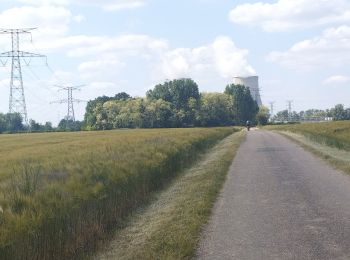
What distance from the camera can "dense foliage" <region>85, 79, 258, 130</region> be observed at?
14112cm

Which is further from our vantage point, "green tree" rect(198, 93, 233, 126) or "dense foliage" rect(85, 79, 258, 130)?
"green tree" rect(198, 93, 233, 126)

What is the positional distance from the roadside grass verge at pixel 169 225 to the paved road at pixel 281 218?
309mm

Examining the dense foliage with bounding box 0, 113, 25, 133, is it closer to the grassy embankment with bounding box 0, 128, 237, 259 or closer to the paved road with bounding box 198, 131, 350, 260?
the paved road with bounding box 198, 131, 350, 260

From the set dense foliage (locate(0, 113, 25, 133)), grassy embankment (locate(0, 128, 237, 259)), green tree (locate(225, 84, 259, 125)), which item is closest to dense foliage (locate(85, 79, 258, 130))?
green tree (locate(225, 84, 259, 125))

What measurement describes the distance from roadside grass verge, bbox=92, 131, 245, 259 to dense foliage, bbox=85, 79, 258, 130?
122 metres

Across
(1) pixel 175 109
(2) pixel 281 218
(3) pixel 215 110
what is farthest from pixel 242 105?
(2) pixel 281 218

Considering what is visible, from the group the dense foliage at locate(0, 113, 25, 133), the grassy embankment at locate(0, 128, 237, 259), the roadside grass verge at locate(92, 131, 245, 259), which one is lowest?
the roadside grass verge at locate(92, 131, 245, 259)

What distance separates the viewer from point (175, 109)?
505ft

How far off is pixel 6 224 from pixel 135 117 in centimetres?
13017

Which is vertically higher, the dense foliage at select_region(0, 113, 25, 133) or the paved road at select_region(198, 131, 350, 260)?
the dense foliage at select_region(0, 113, 25, 133)

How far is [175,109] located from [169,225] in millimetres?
143183

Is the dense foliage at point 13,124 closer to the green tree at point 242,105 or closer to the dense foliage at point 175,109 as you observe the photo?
the dense foliage at point 175,109

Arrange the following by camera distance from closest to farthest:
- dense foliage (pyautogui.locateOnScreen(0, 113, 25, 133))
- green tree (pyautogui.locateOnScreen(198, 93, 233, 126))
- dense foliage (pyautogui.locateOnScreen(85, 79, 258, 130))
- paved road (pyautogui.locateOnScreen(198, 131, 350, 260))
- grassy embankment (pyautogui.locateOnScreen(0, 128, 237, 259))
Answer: grassy embankment (pyautogui.locateOnScreen(0, 128, 237, 259))
paved road (pyautogui.locateOnScreen(198, 131, 350, 260))
dense foliage (pyautogui.locateOnScreen(0, 113, 25, 133))
dense foliage (pyautogui.locateOnScreen(85, 79, 258, 130))
green tree (pyautogui.locateOnScreen(198, 93, 233, 126))

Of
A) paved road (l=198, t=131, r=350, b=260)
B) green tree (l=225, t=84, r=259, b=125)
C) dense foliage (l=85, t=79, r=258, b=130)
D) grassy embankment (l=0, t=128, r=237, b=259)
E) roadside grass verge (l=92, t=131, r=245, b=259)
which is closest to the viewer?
grassy embankment (l=0, t=128, r=237, b=259)
